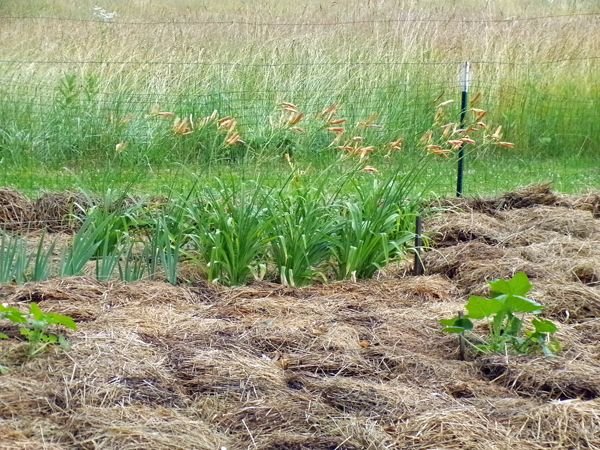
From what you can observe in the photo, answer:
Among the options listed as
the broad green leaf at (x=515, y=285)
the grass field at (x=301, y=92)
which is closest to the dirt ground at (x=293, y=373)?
the broad green leaf at (x=515, y=285)

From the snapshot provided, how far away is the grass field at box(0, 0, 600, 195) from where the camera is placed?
909cm

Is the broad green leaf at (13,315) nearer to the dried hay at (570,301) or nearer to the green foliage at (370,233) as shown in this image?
the green foliage at (370,233)

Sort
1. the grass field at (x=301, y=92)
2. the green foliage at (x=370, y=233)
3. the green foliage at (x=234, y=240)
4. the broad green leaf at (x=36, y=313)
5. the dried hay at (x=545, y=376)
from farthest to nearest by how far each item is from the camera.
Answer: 1. the grass field at (x=301, y=92)
2. the green foliage at (x=370, y=233)
3. the green foliage at (x=234, y=240)
4. the dried hay at (x=545, y=376)
5. the broad green leaf at (x=36, y=313)

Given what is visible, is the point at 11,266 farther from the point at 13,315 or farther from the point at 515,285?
the point at 515,285

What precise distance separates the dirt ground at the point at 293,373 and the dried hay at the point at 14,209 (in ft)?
6.91

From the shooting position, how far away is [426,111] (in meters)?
10.1

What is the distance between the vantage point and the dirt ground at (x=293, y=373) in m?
3.17

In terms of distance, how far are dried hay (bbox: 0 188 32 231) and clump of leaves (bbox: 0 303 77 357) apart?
3093 mm

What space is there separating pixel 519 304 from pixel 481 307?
164 mm

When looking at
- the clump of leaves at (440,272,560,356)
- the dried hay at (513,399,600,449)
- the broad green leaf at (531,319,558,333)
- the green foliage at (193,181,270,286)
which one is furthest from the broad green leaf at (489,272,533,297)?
the green foliage at (193,181,270,286)

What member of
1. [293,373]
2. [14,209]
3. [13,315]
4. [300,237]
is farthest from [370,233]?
[14,209]

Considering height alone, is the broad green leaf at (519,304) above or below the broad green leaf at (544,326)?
above

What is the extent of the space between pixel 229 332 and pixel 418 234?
1886mm

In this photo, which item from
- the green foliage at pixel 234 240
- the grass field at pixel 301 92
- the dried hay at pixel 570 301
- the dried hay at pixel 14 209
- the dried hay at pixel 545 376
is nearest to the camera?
the dried hay at pixel 545 376
